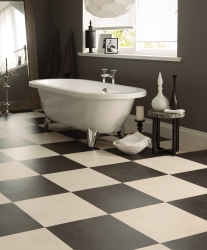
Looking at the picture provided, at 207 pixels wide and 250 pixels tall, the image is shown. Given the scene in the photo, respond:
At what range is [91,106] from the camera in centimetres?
453

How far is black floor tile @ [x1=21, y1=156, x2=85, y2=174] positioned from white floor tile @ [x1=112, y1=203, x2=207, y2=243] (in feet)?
3.58

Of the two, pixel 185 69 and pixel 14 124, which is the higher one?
pixel 185 69

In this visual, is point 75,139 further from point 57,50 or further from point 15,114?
point 57,50

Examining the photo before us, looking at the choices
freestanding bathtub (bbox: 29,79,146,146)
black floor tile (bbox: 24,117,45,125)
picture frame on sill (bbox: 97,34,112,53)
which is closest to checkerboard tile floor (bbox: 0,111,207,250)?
freestanding bathtub (bbox: 29,79,146,146)

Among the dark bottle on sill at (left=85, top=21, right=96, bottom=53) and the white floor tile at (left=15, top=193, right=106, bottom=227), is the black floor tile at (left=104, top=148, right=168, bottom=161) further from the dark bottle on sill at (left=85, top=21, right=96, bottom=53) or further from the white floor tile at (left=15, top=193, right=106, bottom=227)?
the dark bottle on sill at (left=85, top=21, right=96, bottom=53)

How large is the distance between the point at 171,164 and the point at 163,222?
131 cm

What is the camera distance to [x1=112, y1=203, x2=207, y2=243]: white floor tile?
2.62 metres

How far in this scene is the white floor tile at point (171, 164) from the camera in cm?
390

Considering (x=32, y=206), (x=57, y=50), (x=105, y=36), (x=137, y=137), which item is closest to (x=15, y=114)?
(x=57, y=50)

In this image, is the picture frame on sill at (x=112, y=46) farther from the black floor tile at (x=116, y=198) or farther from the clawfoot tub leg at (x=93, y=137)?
the black floor tile at (x=116, y=198)

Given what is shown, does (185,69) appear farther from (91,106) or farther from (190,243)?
(190,243)

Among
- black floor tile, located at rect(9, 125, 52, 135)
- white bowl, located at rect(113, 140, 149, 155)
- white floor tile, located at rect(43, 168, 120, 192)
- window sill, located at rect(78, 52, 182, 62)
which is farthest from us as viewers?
black floor tile, located at rect(9, 125, 52, 135)

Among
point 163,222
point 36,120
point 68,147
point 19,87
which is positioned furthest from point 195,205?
point 19,87

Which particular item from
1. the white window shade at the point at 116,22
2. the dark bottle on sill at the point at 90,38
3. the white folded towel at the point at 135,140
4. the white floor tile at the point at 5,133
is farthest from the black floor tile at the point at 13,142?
the white window shade at the point at 116,22
